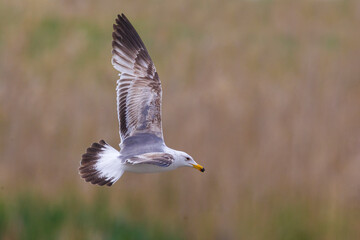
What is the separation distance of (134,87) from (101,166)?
2.21ft

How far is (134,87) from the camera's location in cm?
306

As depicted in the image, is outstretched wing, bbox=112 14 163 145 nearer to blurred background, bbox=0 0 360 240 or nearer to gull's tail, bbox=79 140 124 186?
gull's tail, bbox=79 140 124 186

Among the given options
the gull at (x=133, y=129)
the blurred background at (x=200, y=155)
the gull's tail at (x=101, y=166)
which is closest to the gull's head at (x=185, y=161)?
the gull at (x=133, y=129)

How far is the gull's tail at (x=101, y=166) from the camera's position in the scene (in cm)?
236

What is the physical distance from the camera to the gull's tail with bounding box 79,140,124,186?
236 centimetres

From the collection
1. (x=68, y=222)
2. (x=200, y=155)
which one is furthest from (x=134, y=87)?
(x=68, y=222)

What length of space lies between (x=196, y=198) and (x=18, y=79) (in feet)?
4.49

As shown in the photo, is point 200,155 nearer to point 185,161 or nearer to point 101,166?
point 185,161

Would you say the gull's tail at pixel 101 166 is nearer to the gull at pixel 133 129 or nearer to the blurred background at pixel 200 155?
the gull at pixel 133 129

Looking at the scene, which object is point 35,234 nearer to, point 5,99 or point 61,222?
point 61,222

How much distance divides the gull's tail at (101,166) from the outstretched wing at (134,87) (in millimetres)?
206

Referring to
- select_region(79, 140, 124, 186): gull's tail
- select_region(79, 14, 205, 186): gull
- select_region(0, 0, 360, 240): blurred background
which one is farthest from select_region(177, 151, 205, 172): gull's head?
select_region(0, 0, 360, 240): blurred background

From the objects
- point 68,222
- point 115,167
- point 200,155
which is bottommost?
point 68,222

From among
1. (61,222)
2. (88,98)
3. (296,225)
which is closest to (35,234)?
(61,222)
